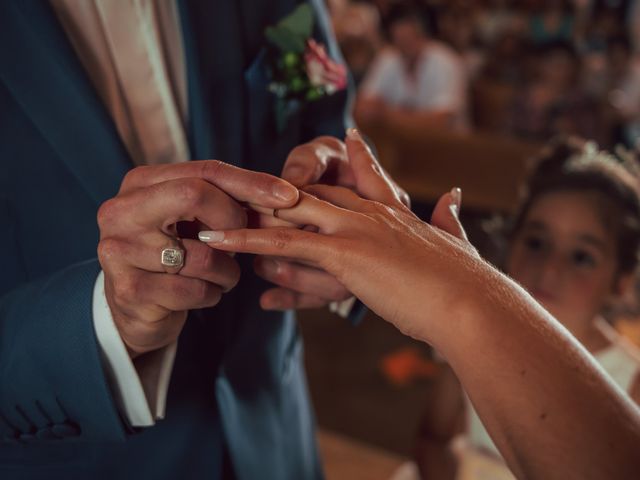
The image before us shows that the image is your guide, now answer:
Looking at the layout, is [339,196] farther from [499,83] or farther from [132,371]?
[499,83]

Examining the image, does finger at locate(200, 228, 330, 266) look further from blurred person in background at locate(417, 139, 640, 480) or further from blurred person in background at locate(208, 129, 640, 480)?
blurred person in background at locate(417, 139, 640, 480)

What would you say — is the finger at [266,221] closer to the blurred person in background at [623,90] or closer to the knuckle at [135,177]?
the knuckle at [135,177]

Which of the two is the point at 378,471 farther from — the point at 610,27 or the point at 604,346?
the point at 610,27

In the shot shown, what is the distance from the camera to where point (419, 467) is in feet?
6.05

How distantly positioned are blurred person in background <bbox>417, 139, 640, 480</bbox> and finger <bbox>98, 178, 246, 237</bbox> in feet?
4.16

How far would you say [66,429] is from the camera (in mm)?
845

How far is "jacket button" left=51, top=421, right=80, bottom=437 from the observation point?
2.76 ft

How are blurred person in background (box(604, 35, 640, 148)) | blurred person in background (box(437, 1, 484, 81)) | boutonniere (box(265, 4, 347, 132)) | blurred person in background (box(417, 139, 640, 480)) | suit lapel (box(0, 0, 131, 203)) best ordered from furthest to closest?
blurred person in background (box(437, 1, 484, 81)), blurred person in background (box(604, 35, 640, 148)), blurred person in background (box(417, 139, 640, 480)), boutonniere (box(265, 4, 347, 132)), suit lapel (box(0, 0, 131, 203))

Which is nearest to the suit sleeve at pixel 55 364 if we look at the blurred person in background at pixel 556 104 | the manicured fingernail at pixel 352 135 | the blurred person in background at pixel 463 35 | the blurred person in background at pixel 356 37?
the manicured fingernail at pixel 352 135

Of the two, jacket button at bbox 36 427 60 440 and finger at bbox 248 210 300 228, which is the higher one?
finger at bbox 248 210 300 228

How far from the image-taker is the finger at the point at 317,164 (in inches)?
35.1

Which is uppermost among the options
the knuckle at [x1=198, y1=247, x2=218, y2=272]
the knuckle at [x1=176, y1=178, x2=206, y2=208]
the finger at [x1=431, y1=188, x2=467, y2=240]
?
the knuckle at [x1=176, y1=178, x2=206, y2=208]

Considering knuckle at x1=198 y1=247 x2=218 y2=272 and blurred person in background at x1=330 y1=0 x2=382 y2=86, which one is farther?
blurred person in background at x1=330 y1=0 x2=382 y2=86

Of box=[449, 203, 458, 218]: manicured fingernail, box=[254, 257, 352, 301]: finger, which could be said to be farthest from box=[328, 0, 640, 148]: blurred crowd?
box=[254, 257, 352, 301]: finger
